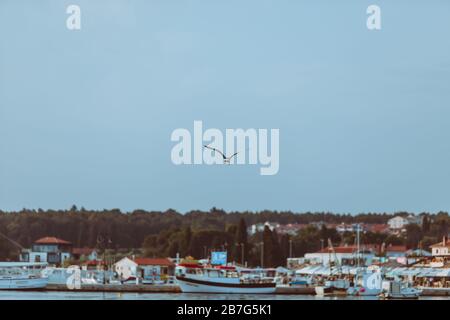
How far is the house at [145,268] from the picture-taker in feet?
61.2

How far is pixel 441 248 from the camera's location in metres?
18.5

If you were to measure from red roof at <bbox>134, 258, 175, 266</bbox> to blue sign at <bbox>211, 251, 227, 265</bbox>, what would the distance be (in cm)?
74

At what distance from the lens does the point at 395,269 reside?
20.7 meters

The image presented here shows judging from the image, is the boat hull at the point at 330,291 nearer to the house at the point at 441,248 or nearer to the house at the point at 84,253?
the house at the point at 441,248

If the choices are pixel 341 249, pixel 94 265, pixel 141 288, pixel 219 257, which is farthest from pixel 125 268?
pixel 341 249

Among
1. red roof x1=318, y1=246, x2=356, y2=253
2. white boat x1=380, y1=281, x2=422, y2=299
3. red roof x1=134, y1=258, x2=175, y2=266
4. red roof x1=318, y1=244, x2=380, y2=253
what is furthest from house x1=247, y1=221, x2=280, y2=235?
red roof x1=318, y1=246, x2=356, y2=253

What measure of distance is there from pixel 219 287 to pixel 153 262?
533 cm

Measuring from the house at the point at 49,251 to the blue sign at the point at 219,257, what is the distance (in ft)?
8.01

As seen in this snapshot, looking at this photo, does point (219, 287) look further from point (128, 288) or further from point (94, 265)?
point (94, 265)

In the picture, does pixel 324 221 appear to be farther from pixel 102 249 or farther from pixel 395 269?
pixel 395 269

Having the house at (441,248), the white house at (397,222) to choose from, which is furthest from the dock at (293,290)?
the white house at (397,222)
